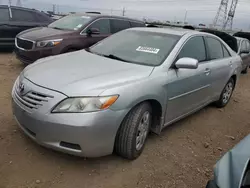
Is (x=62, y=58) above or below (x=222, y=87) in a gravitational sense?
above

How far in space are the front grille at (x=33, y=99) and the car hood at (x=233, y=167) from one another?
1.67 metres

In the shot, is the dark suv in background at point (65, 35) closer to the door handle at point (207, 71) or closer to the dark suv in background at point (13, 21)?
the dark suv in background at point (13, 21)

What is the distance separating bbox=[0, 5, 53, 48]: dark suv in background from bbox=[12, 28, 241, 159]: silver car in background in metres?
5.15

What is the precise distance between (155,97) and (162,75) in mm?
322

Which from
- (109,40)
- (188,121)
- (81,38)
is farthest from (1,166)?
(81,38)

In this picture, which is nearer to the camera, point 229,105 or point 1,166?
point 1,166

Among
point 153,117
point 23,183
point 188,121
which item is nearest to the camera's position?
point 23,183

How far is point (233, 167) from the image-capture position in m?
1.82

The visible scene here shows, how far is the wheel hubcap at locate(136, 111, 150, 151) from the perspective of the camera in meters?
3.00

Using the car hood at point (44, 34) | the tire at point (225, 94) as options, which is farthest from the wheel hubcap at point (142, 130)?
the car hood at point (44, 34)

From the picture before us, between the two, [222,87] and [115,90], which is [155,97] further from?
[222,87]

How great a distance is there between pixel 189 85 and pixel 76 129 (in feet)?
6.27

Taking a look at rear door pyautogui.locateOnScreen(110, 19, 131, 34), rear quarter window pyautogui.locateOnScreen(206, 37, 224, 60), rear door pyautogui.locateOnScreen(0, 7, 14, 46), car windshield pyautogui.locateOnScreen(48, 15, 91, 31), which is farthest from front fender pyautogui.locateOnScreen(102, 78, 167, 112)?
rear door pyautogui.locateOnScreen(0, 7, 14, 46)

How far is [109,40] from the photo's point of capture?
417cm
